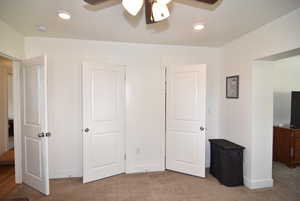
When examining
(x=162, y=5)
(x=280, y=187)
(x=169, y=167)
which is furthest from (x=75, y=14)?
(x=280, y=187)

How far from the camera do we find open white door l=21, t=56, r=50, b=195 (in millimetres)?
2383

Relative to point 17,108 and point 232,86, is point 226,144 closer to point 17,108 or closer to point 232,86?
point 232,86

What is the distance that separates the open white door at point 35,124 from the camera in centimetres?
238

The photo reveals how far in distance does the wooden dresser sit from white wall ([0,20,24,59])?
510 cm

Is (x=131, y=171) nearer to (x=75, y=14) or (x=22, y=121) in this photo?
(x=22, y=121)

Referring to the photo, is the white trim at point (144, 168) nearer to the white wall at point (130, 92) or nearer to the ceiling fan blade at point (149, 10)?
the white wall at point (130, 92)

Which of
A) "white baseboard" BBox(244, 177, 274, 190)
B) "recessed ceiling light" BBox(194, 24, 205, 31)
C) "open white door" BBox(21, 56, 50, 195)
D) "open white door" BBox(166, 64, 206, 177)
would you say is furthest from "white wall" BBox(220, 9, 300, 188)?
"open white door" BBox(21, 56, 50, 195)

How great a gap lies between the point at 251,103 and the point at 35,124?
3.34 m

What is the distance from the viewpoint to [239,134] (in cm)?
289

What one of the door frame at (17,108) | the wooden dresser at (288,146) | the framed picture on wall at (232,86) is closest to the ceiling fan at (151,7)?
the framed picture on wall at (232,86)

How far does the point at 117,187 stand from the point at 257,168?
89.4 inches

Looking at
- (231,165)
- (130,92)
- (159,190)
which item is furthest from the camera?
(130,92)

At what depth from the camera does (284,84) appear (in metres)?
4.01

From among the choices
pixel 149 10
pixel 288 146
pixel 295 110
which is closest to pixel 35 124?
pixel 149 10
